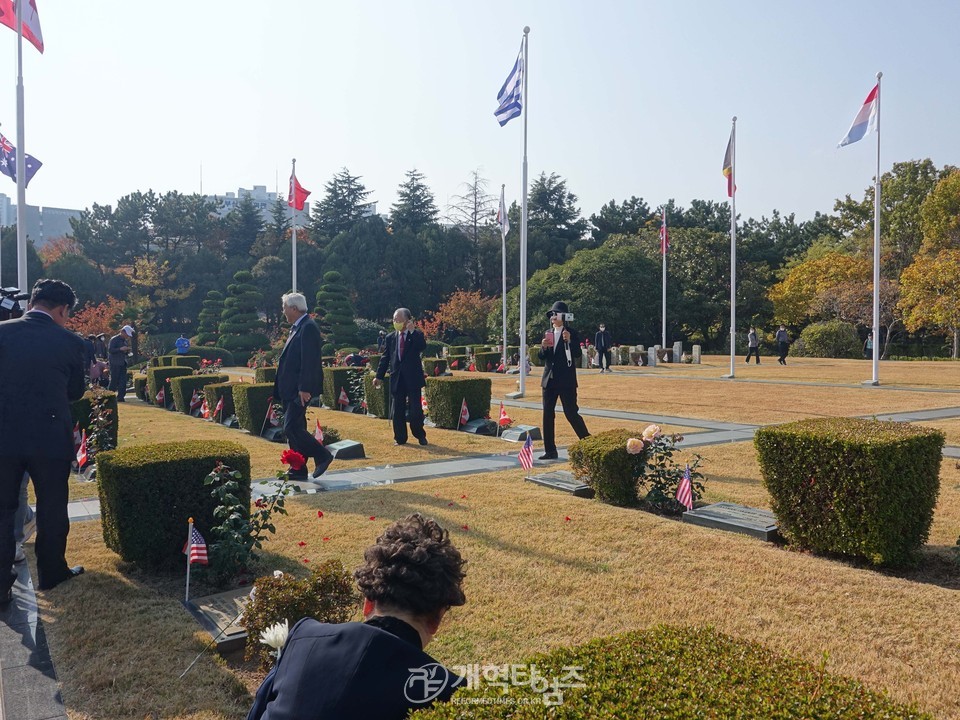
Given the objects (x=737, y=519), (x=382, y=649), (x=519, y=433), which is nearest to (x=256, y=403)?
(x=519, y=433)

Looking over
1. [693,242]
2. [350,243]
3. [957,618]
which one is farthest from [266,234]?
[957,618]

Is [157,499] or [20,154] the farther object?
[20,154]

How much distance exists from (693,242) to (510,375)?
71.7 feet

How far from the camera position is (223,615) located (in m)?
4.16

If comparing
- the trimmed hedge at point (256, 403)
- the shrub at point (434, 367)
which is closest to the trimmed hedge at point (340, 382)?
the trimmed hedge at point (256, 403)

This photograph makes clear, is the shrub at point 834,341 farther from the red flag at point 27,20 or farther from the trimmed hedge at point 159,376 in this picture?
the red flag at point 27,20

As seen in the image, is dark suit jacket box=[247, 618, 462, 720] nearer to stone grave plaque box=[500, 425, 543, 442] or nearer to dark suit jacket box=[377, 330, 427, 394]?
dark suit jacket box=[377, 330, 427, 394]

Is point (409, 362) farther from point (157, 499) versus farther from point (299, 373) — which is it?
point (157, 499)

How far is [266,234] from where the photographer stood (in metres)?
54.5

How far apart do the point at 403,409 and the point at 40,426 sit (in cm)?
604

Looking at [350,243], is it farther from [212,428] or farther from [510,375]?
[212,428]

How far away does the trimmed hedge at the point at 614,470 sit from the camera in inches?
260

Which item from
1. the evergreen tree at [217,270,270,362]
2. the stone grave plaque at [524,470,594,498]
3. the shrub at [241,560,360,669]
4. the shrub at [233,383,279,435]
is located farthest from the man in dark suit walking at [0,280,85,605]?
the evergreen tree at [217,270,270,362]

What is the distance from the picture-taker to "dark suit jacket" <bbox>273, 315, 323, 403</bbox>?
24.3 feet
